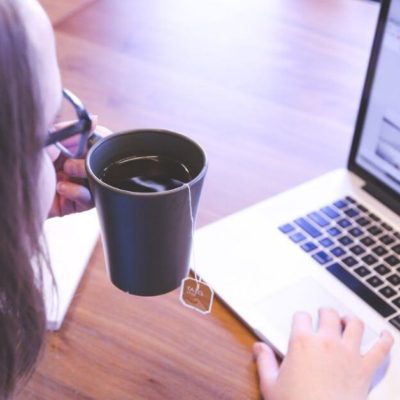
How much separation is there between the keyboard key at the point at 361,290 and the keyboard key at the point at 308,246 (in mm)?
37

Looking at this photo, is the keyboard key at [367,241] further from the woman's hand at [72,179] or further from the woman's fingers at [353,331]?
the woman's hand at [72,179]

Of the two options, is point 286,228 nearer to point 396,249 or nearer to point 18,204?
point 396,249

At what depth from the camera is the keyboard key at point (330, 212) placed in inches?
31.9

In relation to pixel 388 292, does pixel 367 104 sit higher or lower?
higher

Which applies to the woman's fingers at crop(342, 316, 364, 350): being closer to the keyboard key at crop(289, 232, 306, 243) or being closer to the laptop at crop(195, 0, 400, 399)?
the laptop at crop(195, 0, 400, 399)

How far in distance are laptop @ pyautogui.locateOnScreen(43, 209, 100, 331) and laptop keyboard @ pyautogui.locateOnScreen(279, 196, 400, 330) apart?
0.26 m

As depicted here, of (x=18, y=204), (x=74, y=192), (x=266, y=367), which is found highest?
(x=18, y=204)

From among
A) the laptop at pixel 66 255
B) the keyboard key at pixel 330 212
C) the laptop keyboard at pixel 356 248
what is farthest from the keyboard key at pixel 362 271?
the laptop at pixel 66 255

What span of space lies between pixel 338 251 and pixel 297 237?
0.06 m

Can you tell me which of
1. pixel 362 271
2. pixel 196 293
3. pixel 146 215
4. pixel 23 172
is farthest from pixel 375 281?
pixel 23 172

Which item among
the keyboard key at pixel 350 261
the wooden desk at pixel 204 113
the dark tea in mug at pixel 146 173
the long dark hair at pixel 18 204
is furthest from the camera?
the keyboard key at pixel 350 261

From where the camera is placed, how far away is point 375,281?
716mm

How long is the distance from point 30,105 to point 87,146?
0.52 ft

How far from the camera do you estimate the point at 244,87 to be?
1091 mm
